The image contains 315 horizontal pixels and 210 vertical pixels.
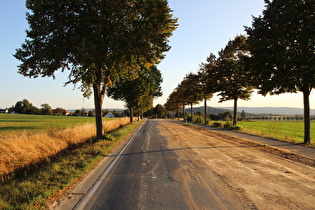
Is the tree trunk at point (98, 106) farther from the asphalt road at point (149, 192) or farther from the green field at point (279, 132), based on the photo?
the green field at point (279, 132)

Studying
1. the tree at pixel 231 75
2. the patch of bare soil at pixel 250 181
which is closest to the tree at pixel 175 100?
the tree at pixel 231 75

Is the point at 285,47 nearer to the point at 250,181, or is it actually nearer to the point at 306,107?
the point at 306,107

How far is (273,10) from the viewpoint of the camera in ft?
38.1

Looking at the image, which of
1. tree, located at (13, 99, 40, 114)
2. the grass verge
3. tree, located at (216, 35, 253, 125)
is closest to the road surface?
the grass verge

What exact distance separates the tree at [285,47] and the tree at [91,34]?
5.60 m

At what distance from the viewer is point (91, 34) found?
1002 cm

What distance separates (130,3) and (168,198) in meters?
9.52

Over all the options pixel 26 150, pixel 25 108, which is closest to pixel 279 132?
pixel 26 150

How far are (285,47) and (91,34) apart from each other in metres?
10.4

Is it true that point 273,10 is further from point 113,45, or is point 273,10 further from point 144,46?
point 113,45

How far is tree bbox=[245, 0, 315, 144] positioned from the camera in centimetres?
1040

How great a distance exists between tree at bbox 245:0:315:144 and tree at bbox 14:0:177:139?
560 centimetres

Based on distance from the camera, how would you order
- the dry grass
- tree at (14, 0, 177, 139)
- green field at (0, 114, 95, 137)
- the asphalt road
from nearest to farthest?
the asphalt road < the dry grass < tree at (14, 0, 177, 139) < green field at (0, 114, 95, 137)

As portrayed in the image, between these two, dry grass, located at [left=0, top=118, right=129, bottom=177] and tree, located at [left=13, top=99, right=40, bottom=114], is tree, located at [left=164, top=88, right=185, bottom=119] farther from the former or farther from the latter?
tree, located at [left=13, top=99, right=40, bottom=114]
